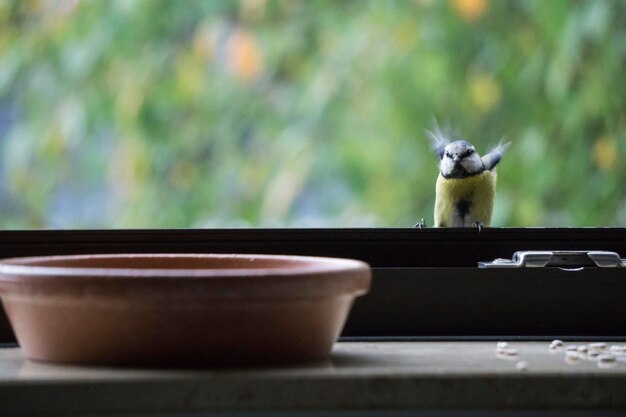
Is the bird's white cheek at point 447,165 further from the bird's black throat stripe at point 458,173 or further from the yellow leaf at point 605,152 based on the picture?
the yellow leaf at point 605,152

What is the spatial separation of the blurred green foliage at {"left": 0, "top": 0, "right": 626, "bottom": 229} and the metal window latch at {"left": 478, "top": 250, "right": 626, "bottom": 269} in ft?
0.83

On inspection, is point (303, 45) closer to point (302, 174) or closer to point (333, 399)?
point (302, 174)

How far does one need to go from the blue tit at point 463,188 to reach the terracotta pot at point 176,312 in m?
0.37

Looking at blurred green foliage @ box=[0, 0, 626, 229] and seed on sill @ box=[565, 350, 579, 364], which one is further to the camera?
blurred green foliage @ box=[0, 0, 626, 229]

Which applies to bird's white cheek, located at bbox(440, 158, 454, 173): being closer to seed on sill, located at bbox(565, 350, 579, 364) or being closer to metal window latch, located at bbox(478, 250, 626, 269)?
metal window latch, located at bbox(478, 250, 626, 269)

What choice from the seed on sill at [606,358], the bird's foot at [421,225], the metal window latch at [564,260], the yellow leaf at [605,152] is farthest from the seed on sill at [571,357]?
the yellow leaf at [605,152]

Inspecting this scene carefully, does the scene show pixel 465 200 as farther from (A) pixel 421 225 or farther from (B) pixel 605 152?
(B) pixel 605 152

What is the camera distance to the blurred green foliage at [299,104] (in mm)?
1573

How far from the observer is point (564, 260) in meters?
1.27

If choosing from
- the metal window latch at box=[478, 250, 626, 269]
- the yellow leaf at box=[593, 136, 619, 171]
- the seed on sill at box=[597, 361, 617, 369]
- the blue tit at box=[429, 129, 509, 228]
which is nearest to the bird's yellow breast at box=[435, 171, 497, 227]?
the blue tit at box=[429, 129, 509, 228]

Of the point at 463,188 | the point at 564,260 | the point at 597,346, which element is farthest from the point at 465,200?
the point at 597,346

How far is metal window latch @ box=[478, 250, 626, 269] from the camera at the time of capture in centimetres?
126

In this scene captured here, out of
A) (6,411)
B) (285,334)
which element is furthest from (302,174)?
(6,411)

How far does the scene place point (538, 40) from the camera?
161cm
